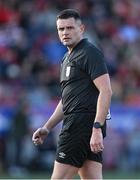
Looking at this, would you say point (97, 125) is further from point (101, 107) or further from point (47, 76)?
point (47, 76)

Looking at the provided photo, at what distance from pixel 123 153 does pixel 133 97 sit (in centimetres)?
138

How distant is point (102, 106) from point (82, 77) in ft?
1.45

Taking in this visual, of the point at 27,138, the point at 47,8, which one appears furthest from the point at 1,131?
the point at 47,8

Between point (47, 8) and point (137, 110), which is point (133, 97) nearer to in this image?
point (137, 110)

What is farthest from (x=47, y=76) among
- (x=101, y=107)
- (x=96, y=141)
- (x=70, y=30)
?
(x=96, y=141)

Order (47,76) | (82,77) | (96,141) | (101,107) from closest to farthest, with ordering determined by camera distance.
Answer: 1. (96,141)
2. (101,107)
3. (82,77)
4. (47,76)

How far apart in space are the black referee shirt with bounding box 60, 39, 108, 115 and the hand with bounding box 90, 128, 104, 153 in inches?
15.8

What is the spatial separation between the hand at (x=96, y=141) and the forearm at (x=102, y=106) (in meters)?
0.11

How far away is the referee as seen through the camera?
7348mm

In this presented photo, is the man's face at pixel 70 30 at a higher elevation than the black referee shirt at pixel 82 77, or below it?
higher

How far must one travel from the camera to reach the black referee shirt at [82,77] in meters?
7.29

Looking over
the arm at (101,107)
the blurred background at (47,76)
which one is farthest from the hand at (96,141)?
the blurred background at (47,76)

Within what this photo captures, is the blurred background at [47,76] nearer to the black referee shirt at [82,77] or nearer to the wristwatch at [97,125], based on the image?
the black referee shirt at [82,77]

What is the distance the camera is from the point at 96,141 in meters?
7.01
